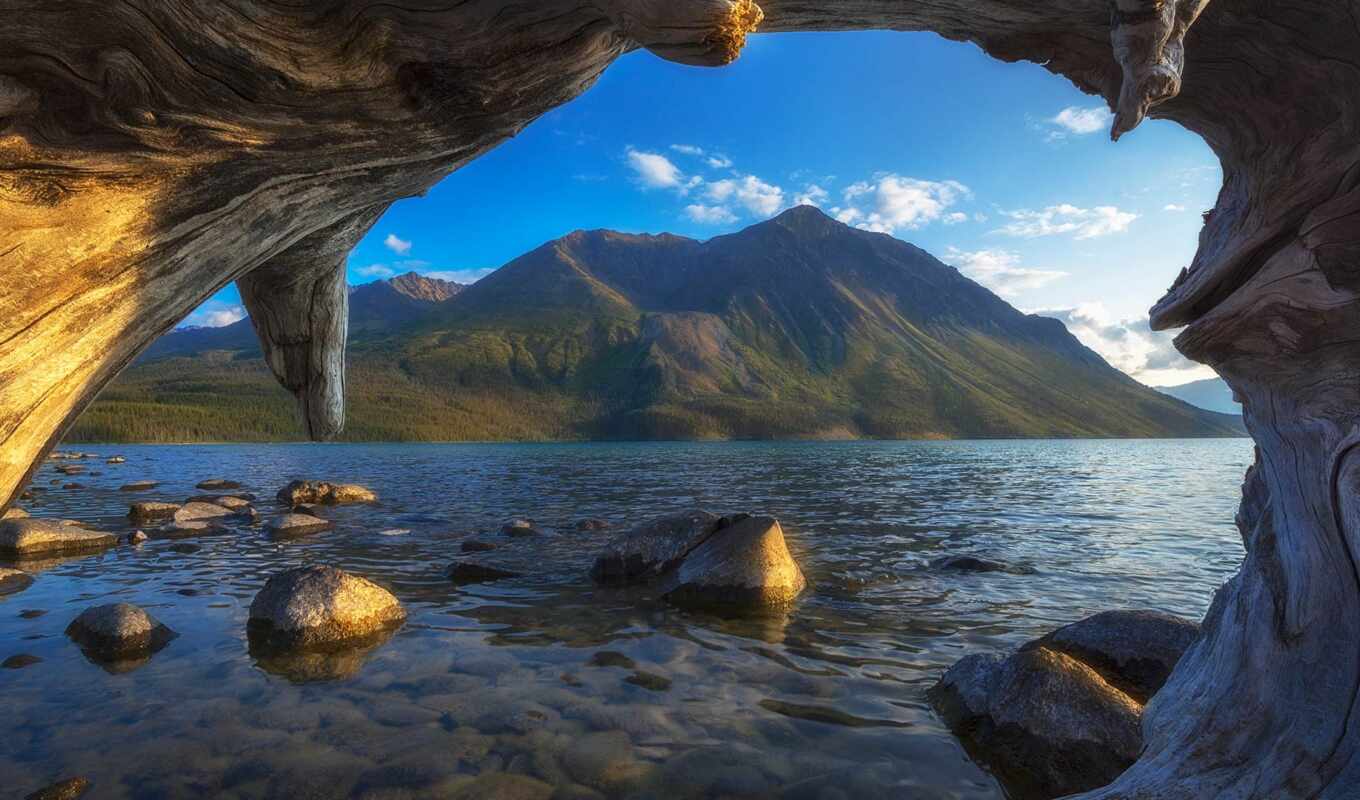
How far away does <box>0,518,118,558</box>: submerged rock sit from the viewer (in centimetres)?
1576

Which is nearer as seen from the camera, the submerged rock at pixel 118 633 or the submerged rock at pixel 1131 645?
the submerged rock at pixel 1131 645

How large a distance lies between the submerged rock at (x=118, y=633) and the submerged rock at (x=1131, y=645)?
11.6 m

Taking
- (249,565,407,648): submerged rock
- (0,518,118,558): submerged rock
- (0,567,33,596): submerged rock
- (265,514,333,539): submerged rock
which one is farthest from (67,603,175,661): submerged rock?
(265,514,333,539): submerged rock

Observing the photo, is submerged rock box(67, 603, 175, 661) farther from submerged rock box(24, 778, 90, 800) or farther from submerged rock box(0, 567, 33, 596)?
submerged rock box(0, 567, 33, 596)

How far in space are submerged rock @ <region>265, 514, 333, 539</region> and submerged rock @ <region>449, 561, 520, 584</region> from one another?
8632mm

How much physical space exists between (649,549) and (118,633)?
8554mm

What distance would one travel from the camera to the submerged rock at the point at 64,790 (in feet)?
17.3

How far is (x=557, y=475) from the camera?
48344mm

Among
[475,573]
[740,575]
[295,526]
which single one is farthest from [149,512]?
[740,575]

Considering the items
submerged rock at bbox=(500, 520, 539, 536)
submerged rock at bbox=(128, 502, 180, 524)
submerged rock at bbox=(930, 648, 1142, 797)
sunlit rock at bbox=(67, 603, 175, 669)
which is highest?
submerged rock at bbox=(930, 648, 1142, 797)

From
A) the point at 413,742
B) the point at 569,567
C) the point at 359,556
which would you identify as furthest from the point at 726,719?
the point at 359,556

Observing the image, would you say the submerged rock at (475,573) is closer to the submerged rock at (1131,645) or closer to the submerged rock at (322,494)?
the submerged rock at (1131,645)

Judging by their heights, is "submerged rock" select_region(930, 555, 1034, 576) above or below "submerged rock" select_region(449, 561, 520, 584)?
above

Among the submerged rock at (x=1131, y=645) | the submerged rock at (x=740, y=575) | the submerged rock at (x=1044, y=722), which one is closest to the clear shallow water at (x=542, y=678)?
the submerged rock at (x=1044, y=722)
